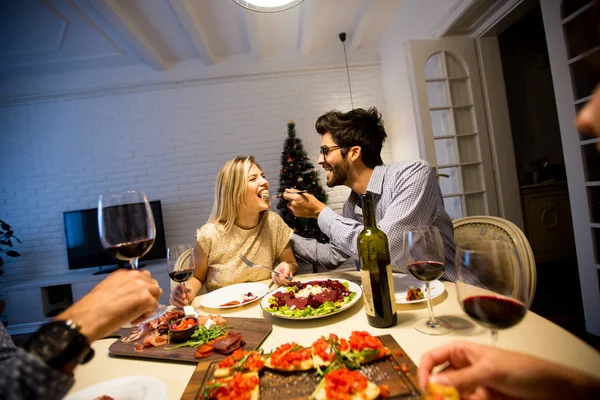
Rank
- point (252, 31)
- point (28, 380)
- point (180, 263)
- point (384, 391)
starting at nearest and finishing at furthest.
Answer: point (28, 380) → point (384, 391) → point (180, 263) → point (252, 31)

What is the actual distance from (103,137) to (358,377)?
5.18 metres

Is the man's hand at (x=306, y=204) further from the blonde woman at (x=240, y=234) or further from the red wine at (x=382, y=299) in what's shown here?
the red wine at (x=382, y=299)

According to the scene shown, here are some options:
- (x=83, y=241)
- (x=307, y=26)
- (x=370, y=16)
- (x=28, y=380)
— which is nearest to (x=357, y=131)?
(x=28, y=380)

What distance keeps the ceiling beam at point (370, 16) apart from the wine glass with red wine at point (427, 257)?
146 inches

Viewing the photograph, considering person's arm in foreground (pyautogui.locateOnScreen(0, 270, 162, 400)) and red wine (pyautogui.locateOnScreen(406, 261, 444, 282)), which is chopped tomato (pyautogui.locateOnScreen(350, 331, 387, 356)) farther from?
person's arm in foreground (pyautogui.locateOnScreen(0, 270, 162, 400))

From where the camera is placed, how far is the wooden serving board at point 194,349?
841 millimetres

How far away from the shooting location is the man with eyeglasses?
144cm

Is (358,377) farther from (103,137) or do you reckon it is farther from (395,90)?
(103,137)

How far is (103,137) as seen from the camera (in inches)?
178

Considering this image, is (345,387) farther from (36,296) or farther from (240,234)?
(36,296)

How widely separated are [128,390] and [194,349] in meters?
0.23

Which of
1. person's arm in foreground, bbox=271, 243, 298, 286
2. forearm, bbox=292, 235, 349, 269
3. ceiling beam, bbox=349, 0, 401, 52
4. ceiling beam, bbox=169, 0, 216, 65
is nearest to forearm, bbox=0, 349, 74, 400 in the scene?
person's arm in foreground, bbox=271, 243, 298, 286

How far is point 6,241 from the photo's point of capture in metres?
4.26

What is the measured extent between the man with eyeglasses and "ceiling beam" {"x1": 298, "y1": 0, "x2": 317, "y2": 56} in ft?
6.83
